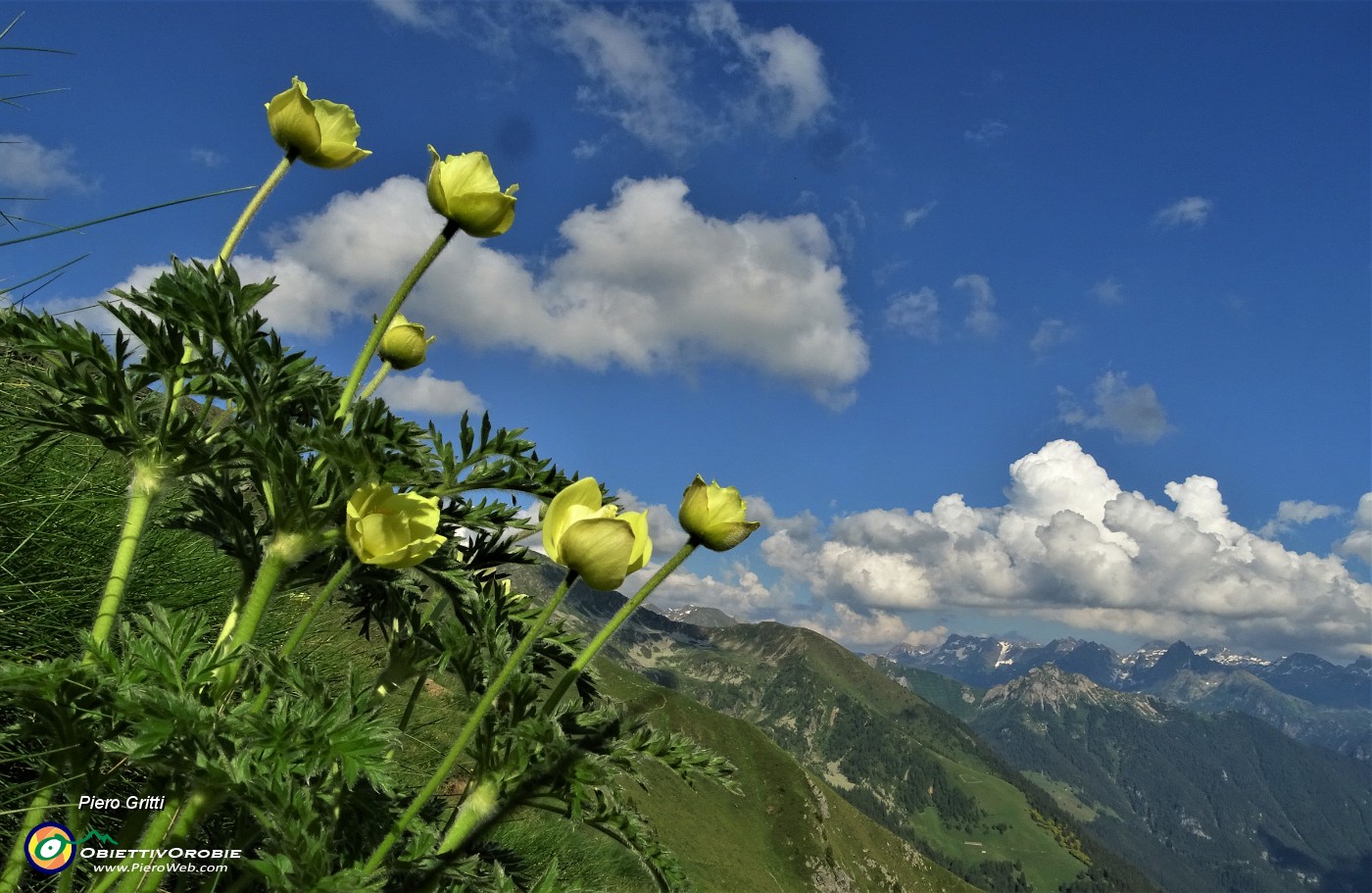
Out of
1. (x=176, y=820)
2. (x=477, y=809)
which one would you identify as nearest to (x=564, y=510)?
(x=477, y=809)

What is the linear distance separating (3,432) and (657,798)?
4314 inches

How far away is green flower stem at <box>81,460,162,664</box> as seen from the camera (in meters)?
2.16

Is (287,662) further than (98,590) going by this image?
No

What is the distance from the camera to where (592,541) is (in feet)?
6.38

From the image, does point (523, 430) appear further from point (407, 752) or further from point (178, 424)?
point (407, 752)

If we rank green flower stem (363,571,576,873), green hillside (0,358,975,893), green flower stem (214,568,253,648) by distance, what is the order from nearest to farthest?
1. green flower stem (363,571,576,873)
2. green flower stem (214,568,253,648)
3. green hillside (0,358,975,893)

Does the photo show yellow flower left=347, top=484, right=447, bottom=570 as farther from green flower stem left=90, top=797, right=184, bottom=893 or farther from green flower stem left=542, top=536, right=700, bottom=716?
green flower stem left=90, top=797, right=184, bottom=893

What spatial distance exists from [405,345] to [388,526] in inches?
49.8

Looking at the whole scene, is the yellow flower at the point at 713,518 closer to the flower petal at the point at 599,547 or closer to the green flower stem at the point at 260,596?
the flower petal at the point at 599,547

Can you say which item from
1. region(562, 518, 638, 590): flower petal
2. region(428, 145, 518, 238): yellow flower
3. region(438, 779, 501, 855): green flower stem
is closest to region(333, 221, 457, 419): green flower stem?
region(428, 145, 518, 238): yellow flower

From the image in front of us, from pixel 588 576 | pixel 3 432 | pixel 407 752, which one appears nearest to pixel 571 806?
pixel 588 576

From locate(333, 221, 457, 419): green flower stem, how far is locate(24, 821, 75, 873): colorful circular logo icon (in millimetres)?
1451

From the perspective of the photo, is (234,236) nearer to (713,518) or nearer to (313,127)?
(313,127)

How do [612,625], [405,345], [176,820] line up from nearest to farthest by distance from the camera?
[612,625], [176,820], [405,345]
